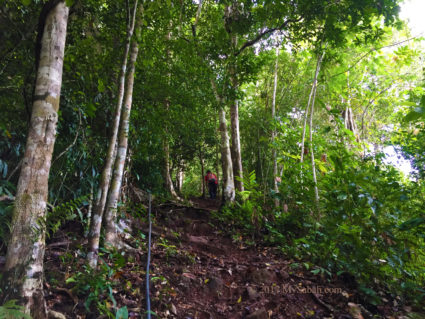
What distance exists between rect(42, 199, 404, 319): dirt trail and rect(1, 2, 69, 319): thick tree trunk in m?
0.58

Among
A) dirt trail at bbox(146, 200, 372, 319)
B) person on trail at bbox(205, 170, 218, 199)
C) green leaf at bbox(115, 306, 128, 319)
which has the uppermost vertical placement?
person on trail at bbox(205, 170, 218, 199)

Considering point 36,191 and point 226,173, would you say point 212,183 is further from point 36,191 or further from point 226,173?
point 36,191

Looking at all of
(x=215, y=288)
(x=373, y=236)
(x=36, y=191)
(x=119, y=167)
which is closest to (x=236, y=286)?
(x=215, y=288)

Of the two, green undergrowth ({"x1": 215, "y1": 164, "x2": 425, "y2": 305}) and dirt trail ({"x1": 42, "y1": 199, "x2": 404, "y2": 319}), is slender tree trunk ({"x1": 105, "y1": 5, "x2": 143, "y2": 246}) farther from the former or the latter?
green undergrowth ({"x1": 215, "y1": 164, "x2": 425, "y2": 305})

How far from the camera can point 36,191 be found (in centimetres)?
192

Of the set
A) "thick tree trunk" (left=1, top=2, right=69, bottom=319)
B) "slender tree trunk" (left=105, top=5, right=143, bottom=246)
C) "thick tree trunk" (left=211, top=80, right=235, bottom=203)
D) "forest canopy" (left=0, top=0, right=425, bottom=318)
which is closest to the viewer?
"thick tree trunk" (left=1, top=2, right=69, bottom=319)

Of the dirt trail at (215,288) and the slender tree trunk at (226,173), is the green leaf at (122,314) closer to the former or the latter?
the dirt trail at (215,288)

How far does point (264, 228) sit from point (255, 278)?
2.09m

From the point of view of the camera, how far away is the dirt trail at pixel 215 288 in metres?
2.68

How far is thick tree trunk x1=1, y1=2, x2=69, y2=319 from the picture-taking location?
1.81m

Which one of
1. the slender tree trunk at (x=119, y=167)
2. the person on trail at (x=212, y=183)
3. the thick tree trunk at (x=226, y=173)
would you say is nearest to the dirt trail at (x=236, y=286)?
the slender tree trunk at (x=119, y=167)

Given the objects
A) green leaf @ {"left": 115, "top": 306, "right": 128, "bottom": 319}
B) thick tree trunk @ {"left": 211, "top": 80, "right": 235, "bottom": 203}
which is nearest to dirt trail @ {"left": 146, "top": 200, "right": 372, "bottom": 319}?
green leaf @ {"left": 115, "top": 306, "right": 128, "bottom": 319}

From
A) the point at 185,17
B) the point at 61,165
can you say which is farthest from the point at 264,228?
the point at 185,17

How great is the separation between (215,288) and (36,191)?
2437mm
